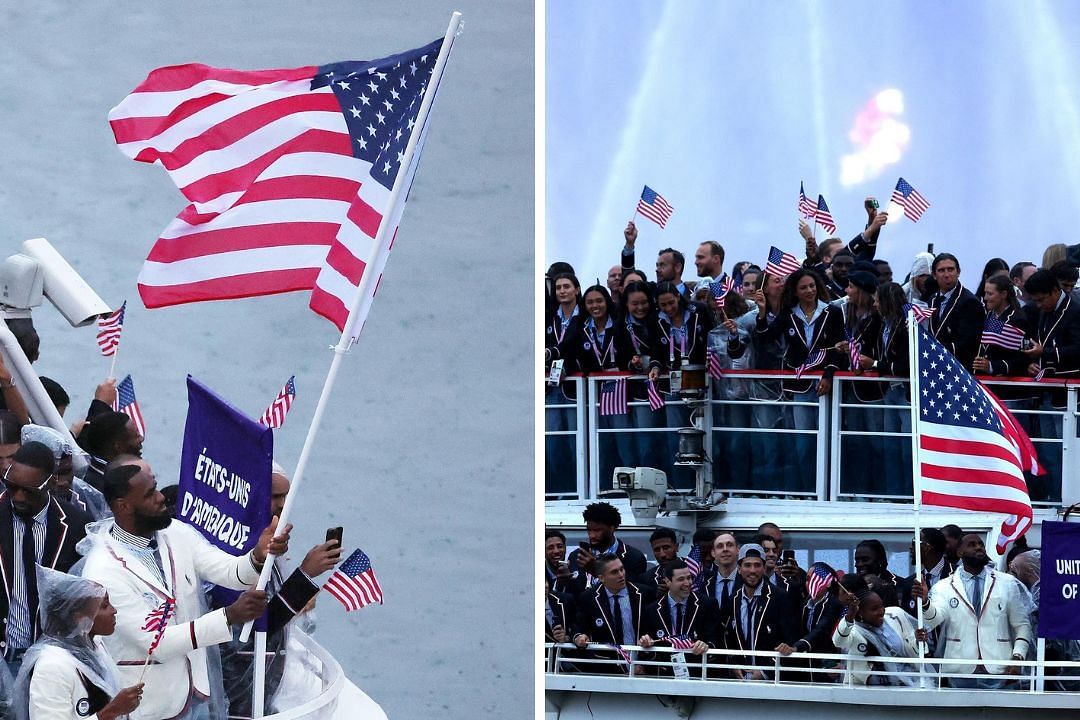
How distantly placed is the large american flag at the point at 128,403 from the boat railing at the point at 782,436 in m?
1.78

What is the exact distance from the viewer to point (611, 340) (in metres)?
6.09

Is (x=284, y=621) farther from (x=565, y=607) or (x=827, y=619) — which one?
(x=827, y=619)

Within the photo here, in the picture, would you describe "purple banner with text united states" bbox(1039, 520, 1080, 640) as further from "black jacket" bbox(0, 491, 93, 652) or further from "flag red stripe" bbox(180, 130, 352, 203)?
"black jacket" bbox(0, 491, 93, 652)

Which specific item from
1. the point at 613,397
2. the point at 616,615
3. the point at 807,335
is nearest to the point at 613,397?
the point at 613,397

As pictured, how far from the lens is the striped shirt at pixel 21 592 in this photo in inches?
162

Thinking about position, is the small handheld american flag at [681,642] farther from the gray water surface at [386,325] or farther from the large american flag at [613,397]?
the large american flag at [613,397]

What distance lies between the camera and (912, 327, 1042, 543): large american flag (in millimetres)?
5391

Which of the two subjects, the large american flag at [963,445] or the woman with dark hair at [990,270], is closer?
the large american flag at [963,445]

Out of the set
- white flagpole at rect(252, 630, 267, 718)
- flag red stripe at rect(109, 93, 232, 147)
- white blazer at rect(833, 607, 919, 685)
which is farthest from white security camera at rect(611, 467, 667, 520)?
flag red stripe at rect(109, 93, 232, 147)

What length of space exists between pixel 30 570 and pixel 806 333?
2.97 meters

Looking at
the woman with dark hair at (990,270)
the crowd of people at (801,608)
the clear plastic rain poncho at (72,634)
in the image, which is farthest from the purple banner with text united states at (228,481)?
→ the woman with dark hair at (990,270)

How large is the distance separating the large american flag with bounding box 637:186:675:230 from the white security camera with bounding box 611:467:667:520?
97cm

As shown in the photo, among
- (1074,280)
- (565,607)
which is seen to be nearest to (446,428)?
(565,607)

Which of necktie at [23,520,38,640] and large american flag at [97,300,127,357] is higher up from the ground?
large american flag at [97,300,127,357]
